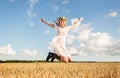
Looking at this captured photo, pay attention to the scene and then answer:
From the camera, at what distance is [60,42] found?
12.0 metres

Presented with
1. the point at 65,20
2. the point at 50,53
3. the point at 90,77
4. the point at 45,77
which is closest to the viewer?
the point at 45,77

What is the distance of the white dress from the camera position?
11894 mm

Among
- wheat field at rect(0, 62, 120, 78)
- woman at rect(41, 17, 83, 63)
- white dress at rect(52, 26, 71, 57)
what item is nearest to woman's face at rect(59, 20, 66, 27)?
woman at rect(41, 17, 83, 63)

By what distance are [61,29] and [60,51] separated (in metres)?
0.91

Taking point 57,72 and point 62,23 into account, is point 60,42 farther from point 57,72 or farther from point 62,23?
point 57,72

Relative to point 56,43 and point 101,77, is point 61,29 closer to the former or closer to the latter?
point 56,43

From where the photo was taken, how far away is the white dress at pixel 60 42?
1189 cm

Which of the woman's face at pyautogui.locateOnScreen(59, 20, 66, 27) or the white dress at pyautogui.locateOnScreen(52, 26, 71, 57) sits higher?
the woman's face at pyautogui.locateOnScreen(59, 20, 66, 27)

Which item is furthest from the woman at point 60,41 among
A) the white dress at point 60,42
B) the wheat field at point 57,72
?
the wheat field at point 57,72

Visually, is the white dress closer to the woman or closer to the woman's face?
the woman

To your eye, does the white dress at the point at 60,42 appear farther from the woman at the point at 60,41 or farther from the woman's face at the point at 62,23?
the woman's face at the point at 62,23

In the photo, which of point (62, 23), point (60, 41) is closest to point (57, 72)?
point (62, 23)

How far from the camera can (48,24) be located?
1214 centimetres

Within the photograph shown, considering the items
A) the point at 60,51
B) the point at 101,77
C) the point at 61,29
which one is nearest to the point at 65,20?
the point at 61,29
